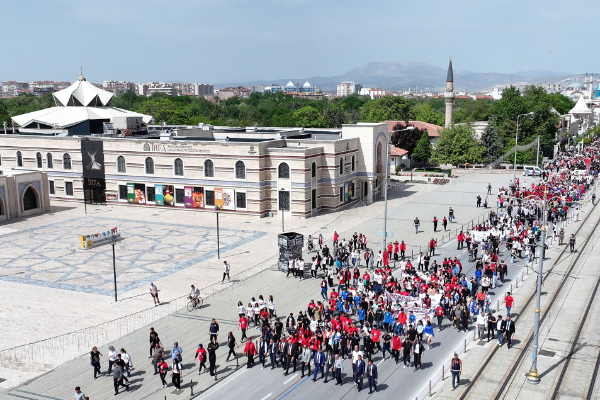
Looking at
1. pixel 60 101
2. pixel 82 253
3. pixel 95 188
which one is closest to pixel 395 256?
pixel 82 253

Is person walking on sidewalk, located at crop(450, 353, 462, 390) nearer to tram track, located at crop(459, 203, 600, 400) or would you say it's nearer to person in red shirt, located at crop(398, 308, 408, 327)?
tram track, located at crop(459, 203, 600, 400)

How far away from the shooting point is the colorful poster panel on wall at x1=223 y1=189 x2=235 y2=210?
54.4m

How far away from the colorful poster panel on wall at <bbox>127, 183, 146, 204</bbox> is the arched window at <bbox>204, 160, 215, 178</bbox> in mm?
7613

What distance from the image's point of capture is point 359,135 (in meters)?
59.1

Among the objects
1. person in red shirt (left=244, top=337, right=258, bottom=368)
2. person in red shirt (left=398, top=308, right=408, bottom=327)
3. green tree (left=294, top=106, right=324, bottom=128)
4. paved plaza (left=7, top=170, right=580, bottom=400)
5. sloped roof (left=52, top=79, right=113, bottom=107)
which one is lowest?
paved plaza (left=7, top=170, right=580, bottom=400)

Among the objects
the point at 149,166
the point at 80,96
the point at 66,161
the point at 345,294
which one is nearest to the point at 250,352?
the point at 345,294

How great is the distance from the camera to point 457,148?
84.1 meters

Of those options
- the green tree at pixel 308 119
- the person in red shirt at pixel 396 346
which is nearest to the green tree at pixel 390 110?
the green tree at pixel 308 119

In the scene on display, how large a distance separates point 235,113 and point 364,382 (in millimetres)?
144235

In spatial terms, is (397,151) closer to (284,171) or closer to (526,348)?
(284,171)

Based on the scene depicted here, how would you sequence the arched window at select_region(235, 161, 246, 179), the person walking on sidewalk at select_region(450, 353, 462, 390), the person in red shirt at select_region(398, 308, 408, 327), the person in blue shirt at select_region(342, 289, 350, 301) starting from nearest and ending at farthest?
the person walking on sidewalk at select_region(450, 353, 462, 390) → the person in red shirt at select_region(398, 308, 408, 327) → the person in blue shirt at select_region(342, 289, 350, 301) → the arched window at select_region(235, 161, 246, 179)

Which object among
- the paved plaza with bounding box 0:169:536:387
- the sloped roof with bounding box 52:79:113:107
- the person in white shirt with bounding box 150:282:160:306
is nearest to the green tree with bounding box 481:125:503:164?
the paved plaza with bounding box 0:169:536:387

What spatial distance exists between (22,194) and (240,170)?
20.5 meters

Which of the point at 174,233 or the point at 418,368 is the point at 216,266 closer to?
the point at 174,233
